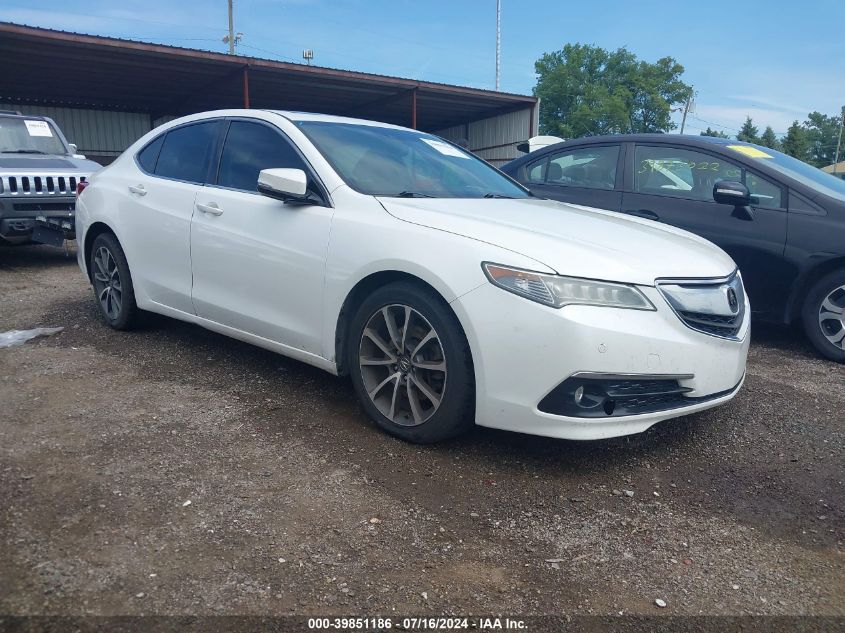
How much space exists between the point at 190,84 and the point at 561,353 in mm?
18921

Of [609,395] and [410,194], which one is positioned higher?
[410,194]

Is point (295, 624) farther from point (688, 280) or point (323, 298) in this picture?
point (688, 280)

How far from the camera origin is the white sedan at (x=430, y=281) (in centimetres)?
279

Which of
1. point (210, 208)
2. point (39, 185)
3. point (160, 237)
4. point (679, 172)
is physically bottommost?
point (160, 237)

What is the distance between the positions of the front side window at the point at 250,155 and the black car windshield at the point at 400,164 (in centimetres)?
16

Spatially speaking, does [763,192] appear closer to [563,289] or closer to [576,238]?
[576,238]

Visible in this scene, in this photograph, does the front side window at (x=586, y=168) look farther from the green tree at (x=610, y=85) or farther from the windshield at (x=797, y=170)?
the green tree at (x=610, y=85)

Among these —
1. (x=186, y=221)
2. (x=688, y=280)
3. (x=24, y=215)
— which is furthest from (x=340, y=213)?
(x=24, y=215)

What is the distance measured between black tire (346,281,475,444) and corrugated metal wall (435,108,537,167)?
18.4 m

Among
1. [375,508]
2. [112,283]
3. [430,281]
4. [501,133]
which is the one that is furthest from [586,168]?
[501,133]

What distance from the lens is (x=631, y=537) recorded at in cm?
251

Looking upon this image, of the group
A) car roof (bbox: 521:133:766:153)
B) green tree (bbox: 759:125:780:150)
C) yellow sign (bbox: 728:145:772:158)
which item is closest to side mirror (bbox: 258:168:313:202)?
car roof (bbox: 521:133:766:153)

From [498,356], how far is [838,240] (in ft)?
10.5

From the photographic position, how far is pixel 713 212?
5.28m
